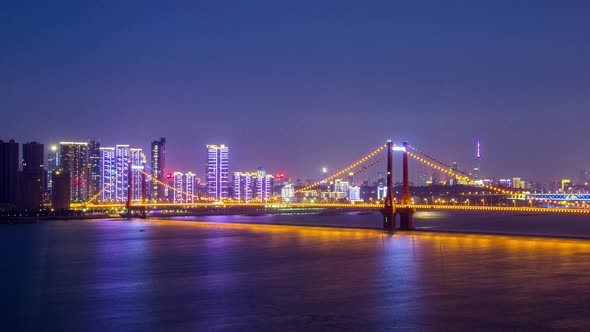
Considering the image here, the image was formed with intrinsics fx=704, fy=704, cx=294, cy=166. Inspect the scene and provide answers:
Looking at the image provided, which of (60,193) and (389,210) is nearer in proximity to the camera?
(389,210)

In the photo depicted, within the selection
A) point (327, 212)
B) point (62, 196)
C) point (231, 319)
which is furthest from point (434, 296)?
point (327, 212)

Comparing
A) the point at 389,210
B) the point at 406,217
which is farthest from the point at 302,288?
the point at 406,217

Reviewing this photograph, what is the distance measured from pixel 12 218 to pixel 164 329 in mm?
79232

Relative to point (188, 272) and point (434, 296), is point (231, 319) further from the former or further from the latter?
point (188, 272)

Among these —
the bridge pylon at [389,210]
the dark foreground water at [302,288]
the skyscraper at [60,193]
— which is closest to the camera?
the dark foreground water at [302,288]

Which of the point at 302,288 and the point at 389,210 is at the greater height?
the point at 389,210

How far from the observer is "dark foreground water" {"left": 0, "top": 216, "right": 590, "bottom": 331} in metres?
15.0

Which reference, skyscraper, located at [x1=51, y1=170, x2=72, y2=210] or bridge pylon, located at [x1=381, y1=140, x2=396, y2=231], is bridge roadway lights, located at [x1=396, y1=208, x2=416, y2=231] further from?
skyscraper, located at [x1=51, y1=170, x2=72, y2=210]

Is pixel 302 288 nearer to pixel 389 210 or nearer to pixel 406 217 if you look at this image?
pixel 389 210

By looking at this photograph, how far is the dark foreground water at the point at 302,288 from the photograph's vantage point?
49.2ft

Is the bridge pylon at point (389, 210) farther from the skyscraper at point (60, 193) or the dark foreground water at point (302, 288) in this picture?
the skyscraper at point (60, 193)

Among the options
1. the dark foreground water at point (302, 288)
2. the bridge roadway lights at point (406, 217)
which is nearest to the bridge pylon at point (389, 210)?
the bridge roadway lights at point (406, 217)

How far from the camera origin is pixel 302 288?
20.4 meters

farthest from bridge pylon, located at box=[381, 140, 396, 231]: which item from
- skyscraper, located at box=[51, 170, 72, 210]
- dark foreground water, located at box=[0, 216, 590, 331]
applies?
skyscraper, located at box=[51, 170, 72, 210]
